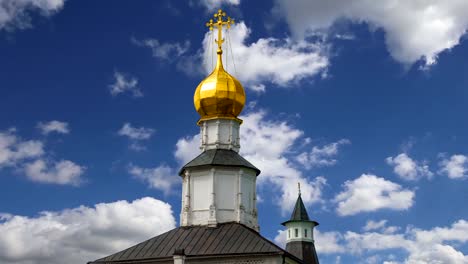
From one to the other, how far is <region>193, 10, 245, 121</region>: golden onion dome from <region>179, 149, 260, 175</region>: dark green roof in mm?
1870

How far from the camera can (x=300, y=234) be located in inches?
2018

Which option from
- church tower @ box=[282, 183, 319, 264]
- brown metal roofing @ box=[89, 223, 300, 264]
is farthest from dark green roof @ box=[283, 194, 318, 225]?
brown metal roofing @ box=[89, 223, 300, 264]

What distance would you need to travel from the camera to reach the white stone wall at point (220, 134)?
31609 mm

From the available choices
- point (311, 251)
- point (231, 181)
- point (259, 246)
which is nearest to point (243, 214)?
point (231, 181)

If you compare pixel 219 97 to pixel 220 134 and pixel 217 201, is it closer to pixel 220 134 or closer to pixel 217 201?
pixel 220 134

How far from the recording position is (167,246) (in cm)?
2786

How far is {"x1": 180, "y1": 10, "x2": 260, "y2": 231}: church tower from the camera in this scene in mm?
29844

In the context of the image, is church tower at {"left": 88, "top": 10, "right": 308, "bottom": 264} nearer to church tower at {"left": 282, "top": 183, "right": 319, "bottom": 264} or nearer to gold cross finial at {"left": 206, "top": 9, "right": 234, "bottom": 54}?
gold cross finial at {"left": 206, "top": 9, "right": 234, "bottom": 54}

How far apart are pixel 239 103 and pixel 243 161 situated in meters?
3.06

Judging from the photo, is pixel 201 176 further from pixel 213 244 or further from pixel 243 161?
pixel 213 244

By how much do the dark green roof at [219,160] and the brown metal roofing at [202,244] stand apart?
2.77 meters

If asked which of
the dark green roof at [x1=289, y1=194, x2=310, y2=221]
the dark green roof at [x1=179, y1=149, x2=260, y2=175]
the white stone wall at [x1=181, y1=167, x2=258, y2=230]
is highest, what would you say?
the dark green roof at [x1=289, y1=194, x2=310, y2=221]

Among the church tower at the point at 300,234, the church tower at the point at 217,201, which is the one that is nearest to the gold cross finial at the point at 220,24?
the church tower at the point at 217,201

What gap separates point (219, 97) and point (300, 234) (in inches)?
871
